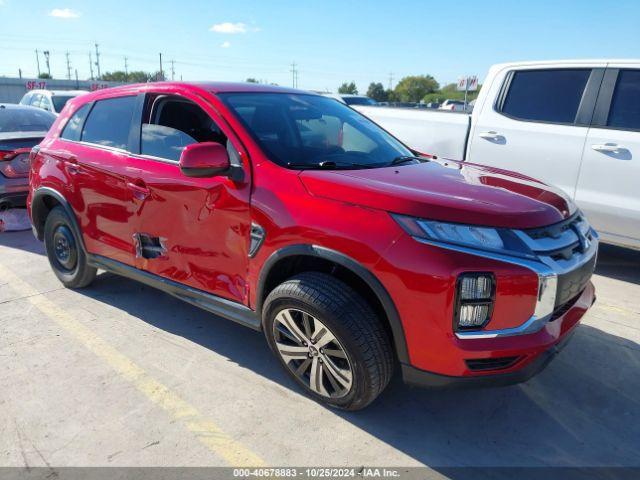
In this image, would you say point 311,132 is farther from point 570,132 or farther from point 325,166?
point 570,132

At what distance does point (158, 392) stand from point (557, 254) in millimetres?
2281

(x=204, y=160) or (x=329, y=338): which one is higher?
(x=204, y=160)

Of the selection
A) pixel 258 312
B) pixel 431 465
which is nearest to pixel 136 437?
pixel 258 312

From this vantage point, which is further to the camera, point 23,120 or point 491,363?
point 23,120

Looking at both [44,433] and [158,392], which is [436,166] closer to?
[158,392]

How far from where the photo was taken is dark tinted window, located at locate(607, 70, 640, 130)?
4520mm

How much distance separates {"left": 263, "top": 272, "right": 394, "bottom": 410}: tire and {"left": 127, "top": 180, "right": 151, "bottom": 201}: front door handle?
1237mm

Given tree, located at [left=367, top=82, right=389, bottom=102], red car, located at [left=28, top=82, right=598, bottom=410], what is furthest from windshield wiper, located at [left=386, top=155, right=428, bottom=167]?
tree, located at [left=367, top=82, right=389, bottom=102]

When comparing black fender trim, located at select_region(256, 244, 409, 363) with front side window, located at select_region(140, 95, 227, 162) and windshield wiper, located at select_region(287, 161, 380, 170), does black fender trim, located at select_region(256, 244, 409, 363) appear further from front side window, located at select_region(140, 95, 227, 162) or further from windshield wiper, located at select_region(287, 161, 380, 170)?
front side window, located at select_region(140, 95, 227, 162)

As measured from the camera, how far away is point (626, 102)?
4574 millimetres

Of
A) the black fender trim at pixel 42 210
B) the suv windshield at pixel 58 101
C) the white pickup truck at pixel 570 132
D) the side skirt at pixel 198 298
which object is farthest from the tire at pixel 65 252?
the suv windshield at pixel 58 101

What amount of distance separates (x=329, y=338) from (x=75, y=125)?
3019 mm

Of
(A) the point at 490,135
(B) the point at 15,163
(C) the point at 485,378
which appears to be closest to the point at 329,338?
(C) the point at 485,378

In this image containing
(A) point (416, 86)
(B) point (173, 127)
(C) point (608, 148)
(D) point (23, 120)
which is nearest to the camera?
(B) point (173, 127)
